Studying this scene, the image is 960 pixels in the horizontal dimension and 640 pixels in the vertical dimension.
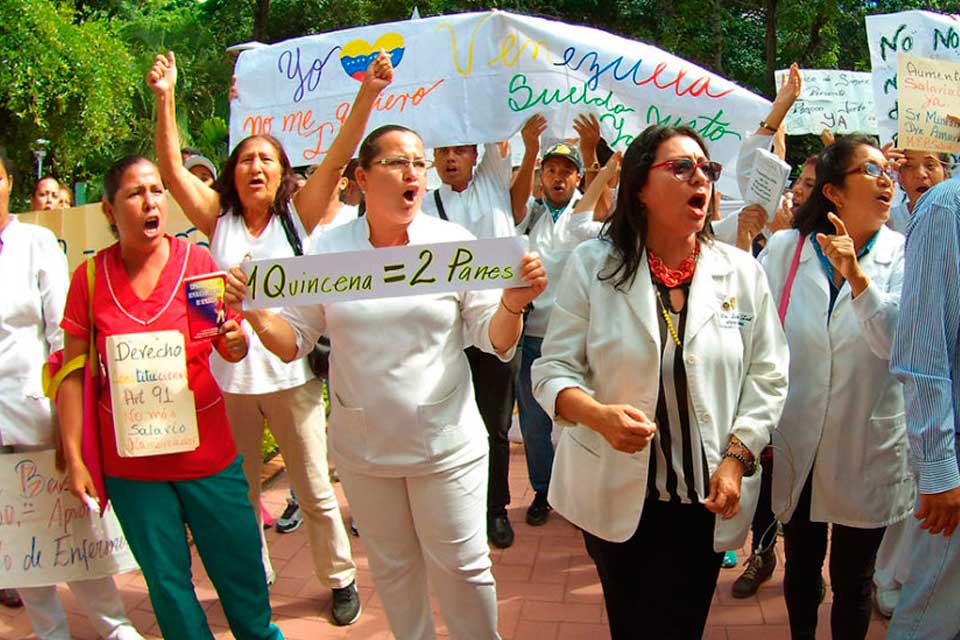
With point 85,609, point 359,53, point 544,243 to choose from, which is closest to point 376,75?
point 359,53

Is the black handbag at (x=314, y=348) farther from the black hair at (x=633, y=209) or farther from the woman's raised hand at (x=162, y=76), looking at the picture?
the black hair at (x=633, y=209)

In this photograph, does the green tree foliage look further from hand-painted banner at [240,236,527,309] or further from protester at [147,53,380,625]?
hand-painted banner at [240,236,527,309]

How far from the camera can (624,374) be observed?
2.31 m

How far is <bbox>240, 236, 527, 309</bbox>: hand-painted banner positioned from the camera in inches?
91.7

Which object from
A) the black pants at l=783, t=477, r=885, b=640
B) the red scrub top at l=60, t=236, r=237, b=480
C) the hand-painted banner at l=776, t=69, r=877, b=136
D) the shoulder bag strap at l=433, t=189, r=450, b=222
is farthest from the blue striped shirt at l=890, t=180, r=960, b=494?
the hand-painted banner at l=776, t=69, r=877, b=136

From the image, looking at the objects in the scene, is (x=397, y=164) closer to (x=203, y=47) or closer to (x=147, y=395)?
(x=147, y=395)

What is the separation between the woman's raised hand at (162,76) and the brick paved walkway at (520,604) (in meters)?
2.30

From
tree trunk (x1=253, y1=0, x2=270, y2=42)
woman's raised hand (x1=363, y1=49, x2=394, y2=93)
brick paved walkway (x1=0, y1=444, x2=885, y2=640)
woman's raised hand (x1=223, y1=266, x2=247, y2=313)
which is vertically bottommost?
brick paved walkway (x1=0, y1=444, x2=885, y2=640)

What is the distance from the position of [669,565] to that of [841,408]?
0.81 meters

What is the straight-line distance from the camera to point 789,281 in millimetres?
2879

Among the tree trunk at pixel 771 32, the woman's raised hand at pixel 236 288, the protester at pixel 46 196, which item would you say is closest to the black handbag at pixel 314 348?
the woman's raised hand at pixel 236 288

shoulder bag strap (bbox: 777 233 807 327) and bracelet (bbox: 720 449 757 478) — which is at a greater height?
shoulder bag strap (bbox: 777 233 807 327)

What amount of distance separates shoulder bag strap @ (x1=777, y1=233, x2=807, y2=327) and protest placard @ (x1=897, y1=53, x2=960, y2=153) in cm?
80

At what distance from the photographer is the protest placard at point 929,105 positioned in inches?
124
